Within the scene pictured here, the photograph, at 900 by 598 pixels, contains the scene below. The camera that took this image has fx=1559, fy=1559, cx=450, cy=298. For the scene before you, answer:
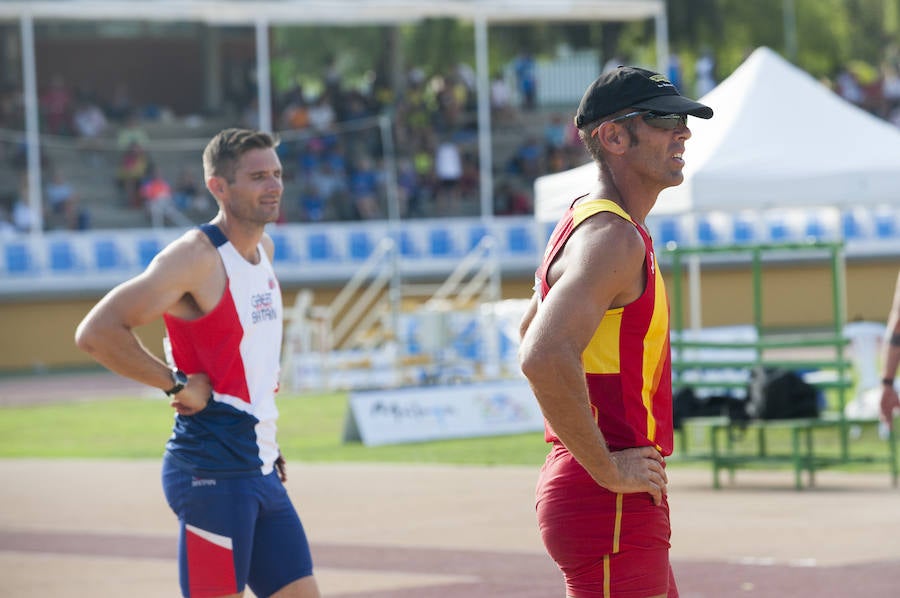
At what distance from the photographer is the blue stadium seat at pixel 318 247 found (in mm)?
30250

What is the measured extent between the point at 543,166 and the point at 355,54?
2281 cm

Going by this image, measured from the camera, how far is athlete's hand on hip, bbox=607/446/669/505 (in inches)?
145

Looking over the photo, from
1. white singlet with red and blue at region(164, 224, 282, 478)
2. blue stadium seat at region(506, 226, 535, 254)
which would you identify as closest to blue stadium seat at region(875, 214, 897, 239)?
blue stadium seat at region(506, 226, 535, 254)

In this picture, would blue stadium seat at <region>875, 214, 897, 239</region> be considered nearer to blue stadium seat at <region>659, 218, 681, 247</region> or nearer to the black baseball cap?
blue stadium seat at <region>659, 218, 681, 247</region>

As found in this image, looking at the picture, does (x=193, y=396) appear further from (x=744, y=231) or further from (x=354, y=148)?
(x=354, y=148)

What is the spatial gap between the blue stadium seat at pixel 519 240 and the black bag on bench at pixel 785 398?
1917cm

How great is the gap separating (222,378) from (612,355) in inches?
70.8

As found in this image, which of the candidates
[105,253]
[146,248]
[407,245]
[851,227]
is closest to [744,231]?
[851,227]

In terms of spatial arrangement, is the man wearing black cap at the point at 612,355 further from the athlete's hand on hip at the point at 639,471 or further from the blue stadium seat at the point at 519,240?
the blue stadium seat at the point at 519,240

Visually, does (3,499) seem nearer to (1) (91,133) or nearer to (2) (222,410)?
(2) (222,410)

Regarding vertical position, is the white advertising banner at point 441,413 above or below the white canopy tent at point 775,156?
below

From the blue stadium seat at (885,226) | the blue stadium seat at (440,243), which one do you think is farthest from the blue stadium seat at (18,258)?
the blue stadium seat at (885,226)

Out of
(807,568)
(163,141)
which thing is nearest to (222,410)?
(807,568)

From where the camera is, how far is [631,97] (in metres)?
3.76
